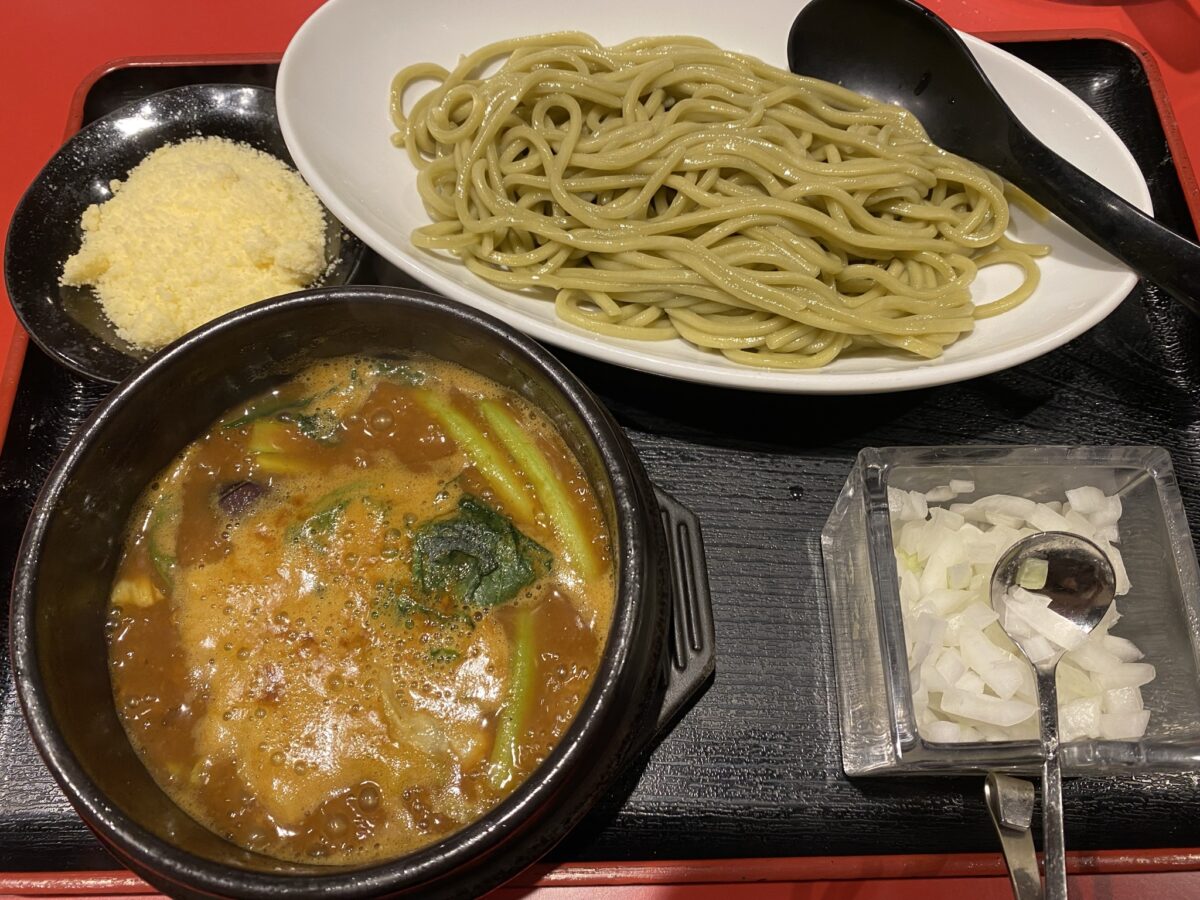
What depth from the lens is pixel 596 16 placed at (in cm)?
229

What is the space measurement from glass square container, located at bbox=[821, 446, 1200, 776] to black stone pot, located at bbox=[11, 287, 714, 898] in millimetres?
360

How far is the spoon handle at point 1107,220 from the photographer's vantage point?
5.90ft

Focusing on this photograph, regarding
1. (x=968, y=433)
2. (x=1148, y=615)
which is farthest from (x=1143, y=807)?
(x=968, y=433)

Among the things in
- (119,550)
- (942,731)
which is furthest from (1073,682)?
(119,550)

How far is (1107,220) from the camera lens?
1879 mm

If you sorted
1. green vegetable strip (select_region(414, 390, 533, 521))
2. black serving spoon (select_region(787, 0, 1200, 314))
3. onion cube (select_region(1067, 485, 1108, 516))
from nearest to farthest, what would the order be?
green vegetable strip (select_region(414, 390, 533, 521))
onion cube (select_region(1067, 485, 1108, 516))
black serving spoon (select_region(787, 0, 1200, 314))

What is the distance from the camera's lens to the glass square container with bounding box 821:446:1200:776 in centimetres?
146

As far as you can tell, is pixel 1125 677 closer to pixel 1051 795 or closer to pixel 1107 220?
pixel 1051 795

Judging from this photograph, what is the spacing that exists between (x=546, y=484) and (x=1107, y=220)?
150 centimetres

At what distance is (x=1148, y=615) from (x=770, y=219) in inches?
48.3

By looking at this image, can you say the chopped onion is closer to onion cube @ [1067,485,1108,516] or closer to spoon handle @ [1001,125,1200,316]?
onion cube @ [1067,485,1108,516]

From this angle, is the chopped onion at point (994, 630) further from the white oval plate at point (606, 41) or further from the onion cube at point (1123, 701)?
the white oval plate at point (606, 41)

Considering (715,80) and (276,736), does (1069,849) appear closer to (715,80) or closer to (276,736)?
(276,736)

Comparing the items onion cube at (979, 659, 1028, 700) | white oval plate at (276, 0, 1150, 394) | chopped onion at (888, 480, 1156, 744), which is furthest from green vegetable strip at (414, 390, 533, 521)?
onion cube at (979, 659, 1028, 700)
